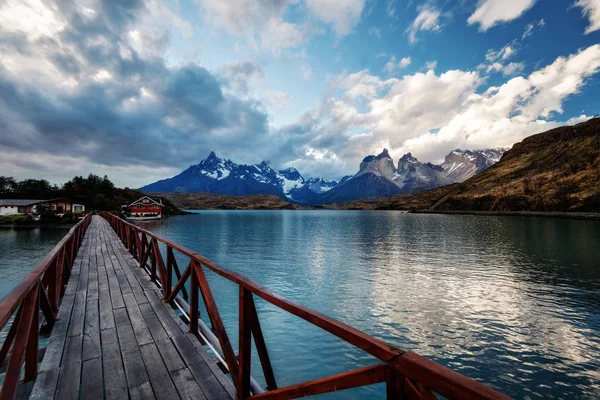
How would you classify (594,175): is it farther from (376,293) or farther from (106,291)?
(106,291)

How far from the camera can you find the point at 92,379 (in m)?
4.30

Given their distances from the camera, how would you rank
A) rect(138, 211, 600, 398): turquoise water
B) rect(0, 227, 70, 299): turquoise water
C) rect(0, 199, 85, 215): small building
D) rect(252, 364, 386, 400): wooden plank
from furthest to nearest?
rect(0, 199, 85, 215): small building → rect(0, 227, 70, 299): turquoise water → rect(138, 211, 600, 398): turquoise water → rect(252, 364, 386, 400): wooden plank

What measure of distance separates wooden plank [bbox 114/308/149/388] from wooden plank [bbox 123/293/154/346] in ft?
0.27

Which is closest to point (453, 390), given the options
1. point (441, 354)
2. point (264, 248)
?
point (441, 354)

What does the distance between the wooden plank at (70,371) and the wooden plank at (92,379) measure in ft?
0.24

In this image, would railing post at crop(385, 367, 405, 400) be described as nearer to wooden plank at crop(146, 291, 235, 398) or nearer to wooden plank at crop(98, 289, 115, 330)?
wooden plank at crop(146, 291, 235, 398)

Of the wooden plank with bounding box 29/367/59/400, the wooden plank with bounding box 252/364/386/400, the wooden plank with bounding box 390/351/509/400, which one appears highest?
the wooden plank with bounding box 390/351/509/400

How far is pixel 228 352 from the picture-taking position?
4.26 metres

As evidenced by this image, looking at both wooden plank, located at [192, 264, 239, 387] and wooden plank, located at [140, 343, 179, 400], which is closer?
wooden plank, located at [140, 343, 179, 400]

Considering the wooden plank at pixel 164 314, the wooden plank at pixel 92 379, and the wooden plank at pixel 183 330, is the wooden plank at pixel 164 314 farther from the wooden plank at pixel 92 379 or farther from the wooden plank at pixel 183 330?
the wooden plank at pixel 92 379

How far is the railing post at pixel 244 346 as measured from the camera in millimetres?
3812

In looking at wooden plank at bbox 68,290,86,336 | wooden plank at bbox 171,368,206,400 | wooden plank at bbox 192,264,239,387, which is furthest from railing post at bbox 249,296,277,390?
wooden plank at bbox 68,290,86,336

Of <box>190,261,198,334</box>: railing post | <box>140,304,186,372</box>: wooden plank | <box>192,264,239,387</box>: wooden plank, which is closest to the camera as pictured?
<box>192,264,239,387</box>: wooden plank

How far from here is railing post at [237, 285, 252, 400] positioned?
3812 millimetres
